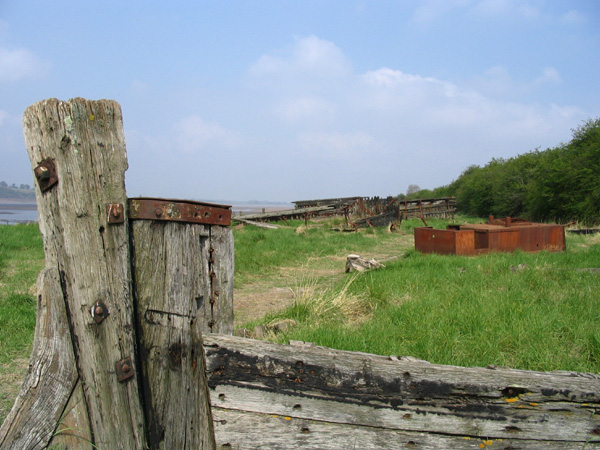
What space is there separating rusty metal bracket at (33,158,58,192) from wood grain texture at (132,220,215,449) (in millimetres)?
349

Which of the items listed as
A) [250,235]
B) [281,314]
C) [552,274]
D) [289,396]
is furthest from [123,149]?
[250,235]

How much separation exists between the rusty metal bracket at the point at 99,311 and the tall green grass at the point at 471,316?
6.87 feet

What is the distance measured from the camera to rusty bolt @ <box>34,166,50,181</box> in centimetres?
164

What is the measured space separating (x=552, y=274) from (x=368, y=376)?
5.76 metres

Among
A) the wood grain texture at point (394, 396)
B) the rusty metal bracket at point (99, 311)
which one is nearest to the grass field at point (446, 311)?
the wood grain texture at point (394, 396)

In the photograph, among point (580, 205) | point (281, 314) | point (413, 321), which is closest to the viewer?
point (413, 321)

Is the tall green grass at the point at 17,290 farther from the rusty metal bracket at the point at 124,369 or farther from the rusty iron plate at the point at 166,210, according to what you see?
the rusty iron plate at the point at 166,210

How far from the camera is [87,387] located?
174 cm

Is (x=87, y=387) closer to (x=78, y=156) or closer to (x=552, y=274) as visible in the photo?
(x=78, y=156)

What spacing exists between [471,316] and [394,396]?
2748 mm

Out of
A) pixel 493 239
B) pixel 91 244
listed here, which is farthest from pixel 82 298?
pixel 493 239

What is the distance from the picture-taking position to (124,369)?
5.75 ft

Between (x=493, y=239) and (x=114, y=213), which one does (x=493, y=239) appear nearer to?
(x=493, y=239)

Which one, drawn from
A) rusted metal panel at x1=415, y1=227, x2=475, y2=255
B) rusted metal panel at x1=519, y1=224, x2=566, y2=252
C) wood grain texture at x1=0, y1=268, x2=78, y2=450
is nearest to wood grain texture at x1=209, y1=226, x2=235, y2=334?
wood grain texture at x1=0, y1=268, x2=78, y2=450
